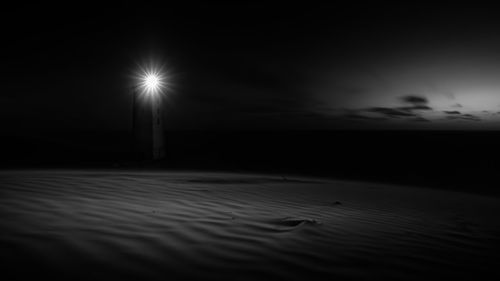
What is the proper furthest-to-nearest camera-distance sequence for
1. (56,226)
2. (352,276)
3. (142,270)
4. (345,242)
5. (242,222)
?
1. (242,222)
2. (345,242)
3. (56,226)
4. (352,276)
5. (142,270)

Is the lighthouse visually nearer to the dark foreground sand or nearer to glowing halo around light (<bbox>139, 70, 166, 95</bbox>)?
glowing halo around light (<bbox>139, 70, 166, 95</bbox>)

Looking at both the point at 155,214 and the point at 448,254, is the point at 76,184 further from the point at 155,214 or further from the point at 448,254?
the point at 448,254

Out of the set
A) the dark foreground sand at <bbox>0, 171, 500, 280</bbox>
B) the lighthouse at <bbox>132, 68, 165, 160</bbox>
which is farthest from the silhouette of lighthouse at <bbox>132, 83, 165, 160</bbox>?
the dark foreground sand at <bbox>0, 171, 500, 280</bbox>

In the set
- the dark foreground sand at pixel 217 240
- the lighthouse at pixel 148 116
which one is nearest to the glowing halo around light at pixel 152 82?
the lighthouse at pixel 148 116

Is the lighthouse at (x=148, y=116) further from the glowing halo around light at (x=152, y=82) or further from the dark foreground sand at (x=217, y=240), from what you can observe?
the dark foreground sand at (x=217, y=240)

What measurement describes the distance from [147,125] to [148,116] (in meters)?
0.34

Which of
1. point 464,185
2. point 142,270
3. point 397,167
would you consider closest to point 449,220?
point 142,270

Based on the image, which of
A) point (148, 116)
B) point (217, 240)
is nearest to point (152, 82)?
point (148, 116)

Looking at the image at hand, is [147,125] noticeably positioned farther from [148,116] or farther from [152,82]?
[152,82]

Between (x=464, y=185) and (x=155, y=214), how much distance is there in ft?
41.1

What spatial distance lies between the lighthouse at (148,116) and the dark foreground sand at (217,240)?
7755mm

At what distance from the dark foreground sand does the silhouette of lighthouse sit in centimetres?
779

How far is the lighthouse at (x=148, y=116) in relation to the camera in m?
13.1

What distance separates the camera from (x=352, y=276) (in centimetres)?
270
